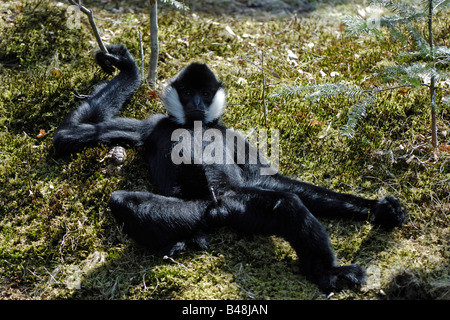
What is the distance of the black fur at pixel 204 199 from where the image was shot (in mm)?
5664

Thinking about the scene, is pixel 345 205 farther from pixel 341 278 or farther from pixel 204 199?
pixel 204 199

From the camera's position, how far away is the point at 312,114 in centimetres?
819

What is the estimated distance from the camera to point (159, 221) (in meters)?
5.91

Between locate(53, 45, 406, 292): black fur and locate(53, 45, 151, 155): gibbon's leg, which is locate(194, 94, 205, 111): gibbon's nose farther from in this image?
locate(53, 45, 151, 155): gibbon's leg

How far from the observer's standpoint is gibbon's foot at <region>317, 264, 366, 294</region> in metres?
5.39

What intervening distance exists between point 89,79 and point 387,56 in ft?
18.9

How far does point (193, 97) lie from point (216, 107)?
0.39 m

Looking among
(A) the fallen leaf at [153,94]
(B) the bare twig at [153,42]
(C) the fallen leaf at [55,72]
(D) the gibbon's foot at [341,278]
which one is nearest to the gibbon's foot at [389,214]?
(D) the gibbon's foot at [341,278]

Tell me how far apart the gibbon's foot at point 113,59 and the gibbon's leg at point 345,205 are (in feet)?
11.1

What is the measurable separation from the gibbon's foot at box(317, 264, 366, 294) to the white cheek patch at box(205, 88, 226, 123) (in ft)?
9.39

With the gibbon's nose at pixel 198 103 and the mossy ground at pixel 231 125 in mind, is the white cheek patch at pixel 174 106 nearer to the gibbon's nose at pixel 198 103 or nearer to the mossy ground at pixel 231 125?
the gibbon's nose at pixel 198 103

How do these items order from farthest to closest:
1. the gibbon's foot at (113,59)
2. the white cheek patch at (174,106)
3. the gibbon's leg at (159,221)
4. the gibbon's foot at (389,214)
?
the gibbon's foot at (113,59) < the white cheek patch at (174,106) < the gibbon's foot at (389,214) < the gibbon's leg at (159,221)

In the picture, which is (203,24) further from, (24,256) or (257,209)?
(24,256)
